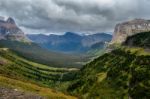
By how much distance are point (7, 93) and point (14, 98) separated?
2420mm

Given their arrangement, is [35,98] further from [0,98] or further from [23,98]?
[0,98]

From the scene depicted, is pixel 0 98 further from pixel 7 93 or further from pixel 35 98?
pixel 35 98

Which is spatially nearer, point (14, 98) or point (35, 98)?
point (14, 98)

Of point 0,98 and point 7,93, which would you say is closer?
point 0,98

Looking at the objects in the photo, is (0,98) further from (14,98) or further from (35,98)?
(35,98)

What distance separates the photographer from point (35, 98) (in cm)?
6425

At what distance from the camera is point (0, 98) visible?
57.9 m

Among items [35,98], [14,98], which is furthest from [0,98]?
[35,98]

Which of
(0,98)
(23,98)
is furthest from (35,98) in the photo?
(0,98)

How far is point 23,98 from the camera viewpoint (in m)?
62.3

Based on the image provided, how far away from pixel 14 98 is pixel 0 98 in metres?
3.16

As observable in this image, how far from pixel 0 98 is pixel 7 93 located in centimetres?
Answer: 395

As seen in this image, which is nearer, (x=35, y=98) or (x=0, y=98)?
(x=0, y=98)

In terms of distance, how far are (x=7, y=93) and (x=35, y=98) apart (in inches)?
230
